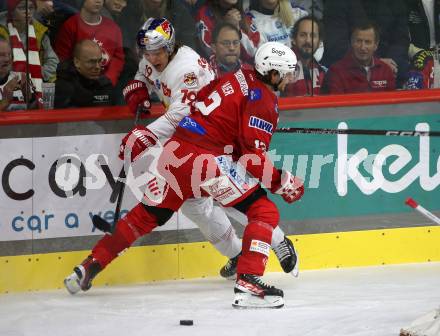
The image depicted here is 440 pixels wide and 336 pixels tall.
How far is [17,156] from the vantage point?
245 inches

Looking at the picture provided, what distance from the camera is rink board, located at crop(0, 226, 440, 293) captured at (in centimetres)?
629

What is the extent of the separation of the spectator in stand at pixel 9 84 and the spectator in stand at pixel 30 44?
28mm

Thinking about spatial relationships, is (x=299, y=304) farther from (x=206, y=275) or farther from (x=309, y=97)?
(x=309, y=97)

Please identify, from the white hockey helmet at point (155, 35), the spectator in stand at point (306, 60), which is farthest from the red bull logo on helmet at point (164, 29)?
the spectator in stand at point (306, 60)

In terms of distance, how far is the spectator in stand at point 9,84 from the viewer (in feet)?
20.3

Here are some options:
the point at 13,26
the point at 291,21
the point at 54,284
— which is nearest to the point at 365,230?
the point at 291,21

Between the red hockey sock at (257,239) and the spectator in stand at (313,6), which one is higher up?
the spectator in stand at (313,6)

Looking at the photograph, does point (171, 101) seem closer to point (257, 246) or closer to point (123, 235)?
point (123, 235)

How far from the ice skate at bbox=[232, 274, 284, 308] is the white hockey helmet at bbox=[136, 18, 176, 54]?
4.38ft

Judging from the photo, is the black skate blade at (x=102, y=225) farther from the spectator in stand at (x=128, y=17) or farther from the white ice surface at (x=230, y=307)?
the spectator in stand at (x=128, y=17)

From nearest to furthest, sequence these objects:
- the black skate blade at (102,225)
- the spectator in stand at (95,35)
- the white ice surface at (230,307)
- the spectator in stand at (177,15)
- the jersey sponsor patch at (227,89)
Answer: the white ice surface at (230,307) < the jersey sponsor patch at (227,89) < the black skate blade at (102,225) < the spectator in stand at (95,35) < the spectator in stand at (177,15)

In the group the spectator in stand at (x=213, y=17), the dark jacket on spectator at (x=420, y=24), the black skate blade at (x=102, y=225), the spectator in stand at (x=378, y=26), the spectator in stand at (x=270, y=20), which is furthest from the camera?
the dark jacket on spectator at (x=420, y=24)

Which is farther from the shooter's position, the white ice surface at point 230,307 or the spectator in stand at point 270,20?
the spectator in stand at point 270,20

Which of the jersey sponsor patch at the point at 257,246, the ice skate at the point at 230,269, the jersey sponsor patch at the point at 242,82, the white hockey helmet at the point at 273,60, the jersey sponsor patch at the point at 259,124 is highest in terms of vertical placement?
the white hockey helmet at the point at 273,60
